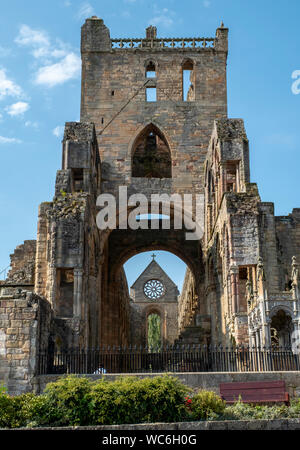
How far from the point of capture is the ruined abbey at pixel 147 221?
55.4ft

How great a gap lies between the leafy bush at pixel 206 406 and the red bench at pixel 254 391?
1205 mm

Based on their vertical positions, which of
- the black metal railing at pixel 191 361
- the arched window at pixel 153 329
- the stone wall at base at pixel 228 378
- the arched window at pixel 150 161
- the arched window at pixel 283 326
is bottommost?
the stone wall at base at pixel 228 378

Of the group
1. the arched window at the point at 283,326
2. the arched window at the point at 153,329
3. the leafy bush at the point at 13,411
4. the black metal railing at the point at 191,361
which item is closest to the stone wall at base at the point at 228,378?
the black metal railing at the point at 191,361

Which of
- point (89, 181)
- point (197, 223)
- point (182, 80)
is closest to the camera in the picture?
point (89, 181)

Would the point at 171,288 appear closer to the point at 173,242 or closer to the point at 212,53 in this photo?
the point at 173,242

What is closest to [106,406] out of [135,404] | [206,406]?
[135,404]

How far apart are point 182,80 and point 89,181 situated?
26.8 feet

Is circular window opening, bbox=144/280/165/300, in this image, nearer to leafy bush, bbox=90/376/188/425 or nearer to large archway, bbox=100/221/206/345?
large archway, bbox=100/221/206/345

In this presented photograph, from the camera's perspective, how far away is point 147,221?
1282 inches

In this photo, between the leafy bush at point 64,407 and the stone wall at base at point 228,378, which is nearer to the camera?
the leafy bush at point 64,407

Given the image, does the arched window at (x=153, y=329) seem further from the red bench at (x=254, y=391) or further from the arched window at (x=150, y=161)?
the red bench at (x=254, y=391)
